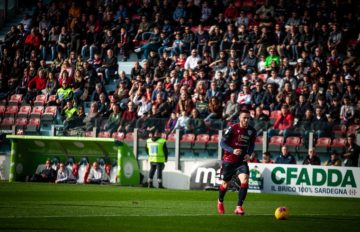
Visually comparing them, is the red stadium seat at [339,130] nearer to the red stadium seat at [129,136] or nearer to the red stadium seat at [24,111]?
the red stadium seat at [129,136]

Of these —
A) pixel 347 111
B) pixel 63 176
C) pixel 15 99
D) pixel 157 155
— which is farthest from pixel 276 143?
pixel 15 99

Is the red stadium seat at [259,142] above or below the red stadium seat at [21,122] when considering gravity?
below

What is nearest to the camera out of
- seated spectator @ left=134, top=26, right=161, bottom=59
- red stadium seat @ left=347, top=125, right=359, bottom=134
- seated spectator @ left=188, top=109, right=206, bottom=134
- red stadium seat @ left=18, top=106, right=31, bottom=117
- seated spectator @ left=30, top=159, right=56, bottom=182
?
red stadium seat @ left=347, top=125, right=359, bottom=134

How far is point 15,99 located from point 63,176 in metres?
5.43

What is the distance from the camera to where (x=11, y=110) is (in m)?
29.8

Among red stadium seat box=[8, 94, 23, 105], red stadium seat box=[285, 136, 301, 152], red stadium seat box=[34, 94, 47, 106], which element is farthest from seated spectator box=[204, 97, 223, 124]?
red stadium seat box=[8, 94, 23, 105]

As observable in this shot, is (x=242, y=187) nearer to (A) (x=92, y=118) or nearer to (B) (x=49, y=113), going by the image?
(A) (x=92, y=118)

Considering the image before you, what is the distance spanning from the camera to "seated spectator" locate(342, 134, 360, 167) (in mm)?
23094

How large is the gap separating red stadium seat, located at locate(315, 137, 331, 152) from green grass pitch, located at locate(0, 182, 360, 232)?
7.24 feet

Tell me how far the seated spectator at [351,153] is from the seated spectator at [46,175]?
9.31m

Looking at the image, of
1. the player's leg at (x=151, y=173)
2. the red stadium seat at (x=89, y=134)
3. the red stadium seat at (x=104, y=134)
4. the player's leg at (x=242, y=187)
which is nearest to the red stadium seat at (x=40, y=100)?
the red stadium seat at (x=89, y=134)

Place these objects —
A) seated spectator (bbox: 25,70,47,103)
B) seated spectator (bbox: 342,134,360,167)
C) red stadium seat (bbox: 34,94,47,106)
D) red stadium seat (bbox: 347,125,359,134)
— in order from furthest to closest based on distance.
Answer: seated spectator (bbox: 25,70,47,103), red stadium seat (bbox: 34,94,47,106), red stadium seat (bbox: 347,125,359,134), seated spectator (bbox: 342,134,360,167)

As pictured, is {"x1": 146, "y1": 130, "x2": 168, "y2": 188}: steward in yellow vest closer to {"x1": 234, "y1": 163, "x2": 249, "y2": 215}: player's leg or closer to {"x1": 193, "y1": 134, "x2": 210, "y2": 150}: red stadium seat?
{"x1": 193, "y1": 134, "x2": 210, "y2": 150}: red stadium seat

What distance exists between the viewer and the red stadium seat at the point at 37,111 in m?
28.8
